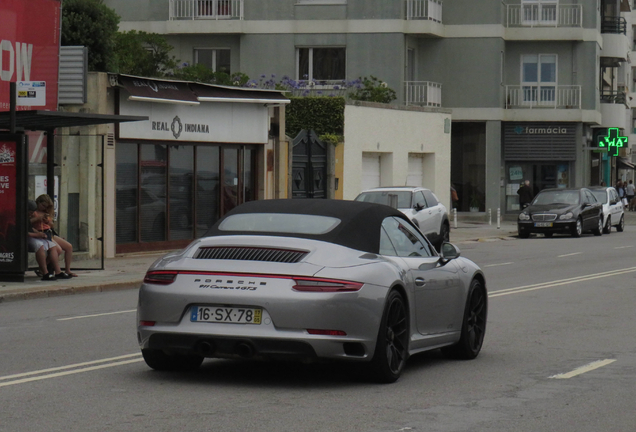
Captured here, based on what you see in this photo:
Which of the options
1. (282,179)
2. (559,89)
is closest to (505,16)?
(559,89)

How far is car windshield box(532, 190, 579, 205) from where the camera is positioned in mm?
37750

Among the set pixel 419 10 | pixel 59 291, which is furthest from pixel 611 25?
pixel 59 291

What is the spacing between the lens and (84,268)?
21047 millimetres

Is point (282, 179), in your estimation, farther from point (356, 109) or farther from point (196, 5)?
point (196, 5)

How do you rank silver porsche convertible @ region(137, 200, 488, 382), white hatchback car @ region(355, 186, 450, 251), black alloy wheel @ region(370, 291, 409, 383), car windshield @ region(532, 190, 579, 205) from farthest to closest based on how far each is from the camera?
car windshield @ region(532, 190, 579, 205) → white hatchback car @ region(355, 186, 450, 251) → black alloy wheel @ region(370, 291, 409, 383) → silver porsche convertible @ region(137, 200, 488, 382)

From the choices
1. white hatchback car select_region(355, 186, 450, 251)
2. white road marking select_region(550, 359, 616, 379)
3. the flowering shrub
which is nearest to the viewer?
white road marking select_region(550, 359, 616, 379)

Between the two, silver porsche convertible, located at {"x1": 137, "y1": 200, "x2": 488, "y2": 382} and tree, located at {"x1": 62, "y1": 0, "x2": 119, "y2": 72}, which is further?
tree, located at {"x1": 62, "y1": 0, "x2": 119, "y2": 72}

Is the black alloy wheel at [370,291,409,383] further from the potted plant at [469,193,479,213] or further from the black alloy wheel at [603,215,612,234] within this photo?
the potted plant at [469,193,479,213]

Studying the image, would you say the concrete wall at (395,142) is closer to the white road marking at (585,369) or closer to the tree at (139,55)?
the tree at (139,55)

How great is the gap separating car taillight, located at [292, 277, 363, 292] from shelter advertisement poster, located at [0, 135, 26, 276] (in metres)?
10.6

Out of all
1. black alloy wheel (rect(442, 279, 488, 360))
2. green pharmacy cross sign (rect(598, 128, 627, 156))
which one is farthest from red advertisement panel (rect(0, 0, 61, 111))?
green pharmacy cross sign (rect(598, 128, 627, 156))

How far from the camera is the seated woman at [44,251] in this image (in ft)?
61.1

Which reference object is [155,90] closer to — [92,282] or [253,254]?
[92,282]

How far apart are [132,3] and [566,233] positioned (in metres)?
19.3
